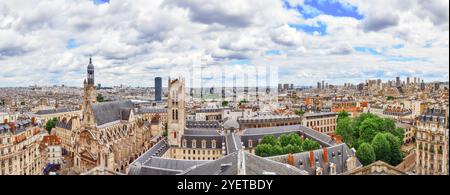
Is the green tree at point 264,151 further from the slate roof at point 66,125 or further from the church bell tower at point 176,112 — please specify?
the slate roof at point 66,125

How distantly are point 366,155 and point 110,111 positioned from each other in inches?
663

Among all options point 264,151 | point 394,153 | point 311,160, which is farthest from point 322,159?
point 394,153

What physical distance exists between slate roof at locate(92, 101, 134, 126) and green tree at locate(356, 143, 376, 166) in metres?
15.3

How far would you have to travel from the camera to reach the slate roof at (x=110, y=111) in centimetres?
2547

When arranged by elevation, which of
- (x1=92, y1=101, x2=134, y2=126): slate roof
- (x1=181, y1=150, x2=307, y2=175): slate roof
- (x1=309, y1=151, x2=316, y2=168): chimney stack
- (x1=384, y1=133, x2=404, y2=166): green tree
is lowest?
(x1=384, y1=133, x2=404, y2=166): green tree

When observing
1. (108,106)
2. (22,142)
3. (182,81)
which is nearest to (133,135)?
(108,106)

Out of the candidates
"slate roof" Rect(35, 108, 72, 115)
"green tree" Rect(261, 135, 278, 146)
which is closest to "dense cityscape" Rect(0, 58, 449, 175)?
"green tree" Rect(261, 135, 278, 146)

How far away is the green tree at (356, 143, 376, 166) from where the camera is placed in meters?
19.0

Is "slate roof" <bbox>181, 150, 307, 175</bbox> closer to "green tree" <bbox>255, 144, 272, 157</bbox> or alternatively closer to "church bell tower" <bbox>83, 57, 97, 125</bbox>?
"green tree" <bbox>255, 144, 272, 157</bbox>

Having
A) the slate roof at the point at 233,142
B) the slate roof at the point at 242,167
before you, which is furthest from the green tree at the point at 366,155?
the slate roof at the point at 242,167

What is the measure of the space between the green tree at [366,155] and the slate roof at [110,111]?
15255mm
